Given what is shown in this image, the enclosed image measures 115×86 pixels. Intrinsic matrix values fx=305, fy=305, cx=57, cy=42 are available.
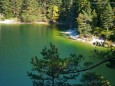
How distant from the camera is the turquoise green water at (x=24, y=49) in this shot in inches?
1097

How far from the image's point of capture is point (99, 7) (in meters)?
50.1

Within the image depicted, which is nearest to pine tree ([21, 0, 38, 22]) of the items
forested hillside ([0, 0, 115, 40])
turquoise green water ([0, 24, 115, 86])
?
forested hillside ([0, 0, 115, 40])

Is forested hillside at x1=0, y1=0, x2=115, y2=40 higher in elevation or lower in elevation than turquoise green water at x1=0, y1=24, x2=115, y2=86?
higher

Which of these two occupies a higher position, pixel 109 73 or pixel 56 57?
pixel 56 57

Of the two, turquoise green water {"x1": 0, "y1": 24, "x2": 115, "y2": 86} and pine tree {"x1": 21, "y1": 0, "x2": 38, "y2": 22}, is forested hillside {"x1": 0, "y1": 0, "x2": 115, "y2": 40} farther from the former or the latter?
turquoise green water {"x1": 0, "y1": 24, "x2": 115, "y2": 86}

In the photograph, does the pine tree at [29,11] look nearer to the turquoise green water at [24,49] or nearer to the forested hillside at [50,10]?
the forested hillside at [50,10]

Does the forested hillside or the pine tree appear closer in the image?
the forested hillside

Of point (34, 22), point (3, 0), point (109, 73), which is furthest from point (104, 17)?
point (3, 0)

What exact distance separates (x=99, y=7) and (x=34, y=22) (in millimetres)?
23450

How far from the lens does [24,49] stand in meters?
40.9

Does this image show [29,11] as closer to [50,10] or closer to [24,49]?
[50,10]

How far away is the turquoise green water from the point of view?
2788 centimetres

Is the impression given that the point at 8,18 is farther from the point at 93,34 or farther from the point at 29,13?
the point at 93,34

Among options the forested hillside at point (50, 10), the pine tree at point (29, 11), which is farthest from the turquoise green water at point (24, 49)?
the pine tree at point (29, 11)
